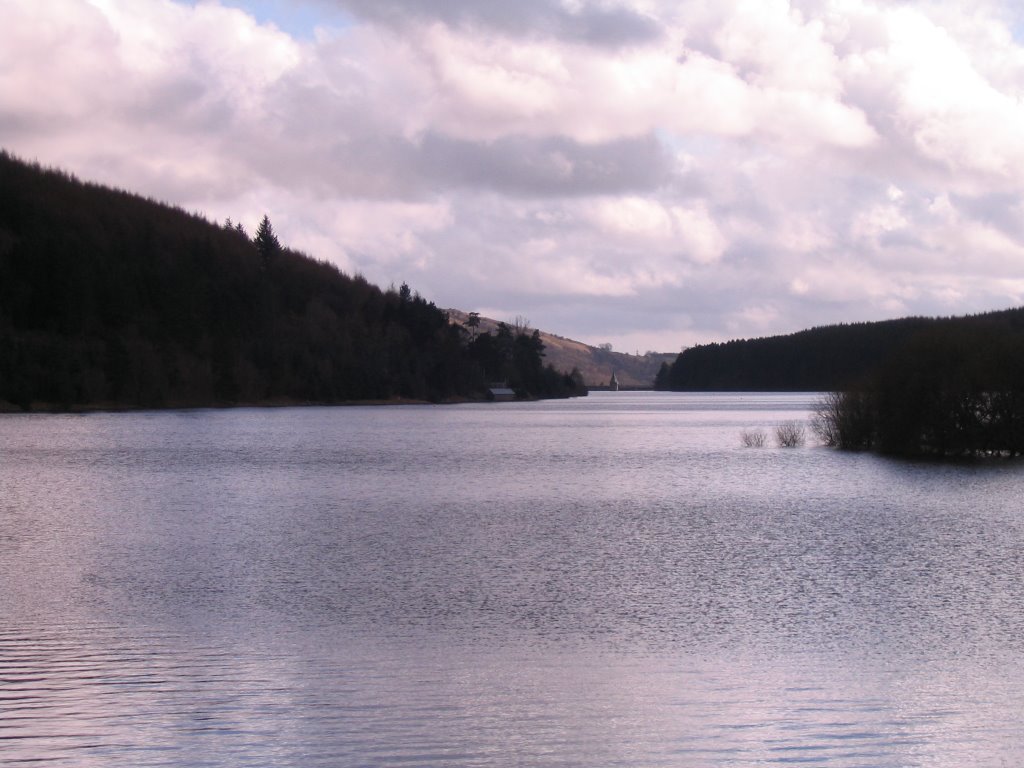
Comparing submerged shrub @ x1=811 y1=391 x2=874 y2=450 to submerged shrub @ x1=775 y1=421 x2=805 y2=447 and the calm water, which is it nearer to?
submerged shrub @ x1=775 y1=421 x2=805 y2=447

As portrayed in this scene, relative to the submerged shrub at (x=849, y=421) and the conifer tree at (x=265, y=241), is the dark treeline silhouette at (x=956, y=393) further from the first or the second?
the conifer tree at (x=265, y=241)

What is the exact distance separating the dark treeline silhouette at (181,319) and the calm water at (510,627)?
8292cm

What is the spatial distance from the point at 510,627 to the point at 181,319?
12194 centimetres

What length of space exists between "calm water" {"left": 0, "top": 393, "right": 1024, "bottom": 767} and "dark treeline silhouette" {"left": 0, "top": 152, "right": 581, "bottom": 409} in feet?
272

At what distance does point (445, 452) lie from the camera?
53.8 meters

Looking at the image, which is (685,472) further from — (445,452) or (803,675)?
(803,675)

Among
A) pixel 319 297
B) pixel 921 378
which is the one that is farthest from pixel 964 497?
pixel 319 297

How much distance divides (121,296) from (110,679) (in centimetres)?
11867

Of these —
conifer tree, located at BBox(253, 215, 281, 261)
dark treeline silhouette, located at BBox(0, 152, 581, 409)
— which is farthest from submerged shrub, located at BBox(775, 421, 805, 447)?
conifer tree, located at BBox(253, 215, 281, 261)

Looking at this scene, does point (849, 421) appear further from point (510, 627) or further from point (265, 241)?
point (265, 241)

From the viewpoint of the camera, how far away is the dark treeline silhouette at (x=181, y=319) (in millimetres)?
113250

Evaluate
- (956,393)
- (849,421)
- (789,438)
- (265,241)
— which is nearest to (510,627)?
(956,393)

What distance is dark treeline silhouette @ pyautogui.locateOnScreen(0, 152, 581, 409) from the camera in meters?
113

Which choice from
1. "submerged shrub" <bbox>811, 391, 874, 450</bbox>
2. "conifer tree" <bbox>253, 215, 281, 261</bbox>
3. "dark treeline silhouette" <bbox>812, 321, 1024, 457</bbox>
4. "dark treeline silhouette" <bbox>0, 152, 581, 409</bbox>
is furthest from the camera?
"conifer tree" <bbox>253, 215, 281, 261</bbox>
